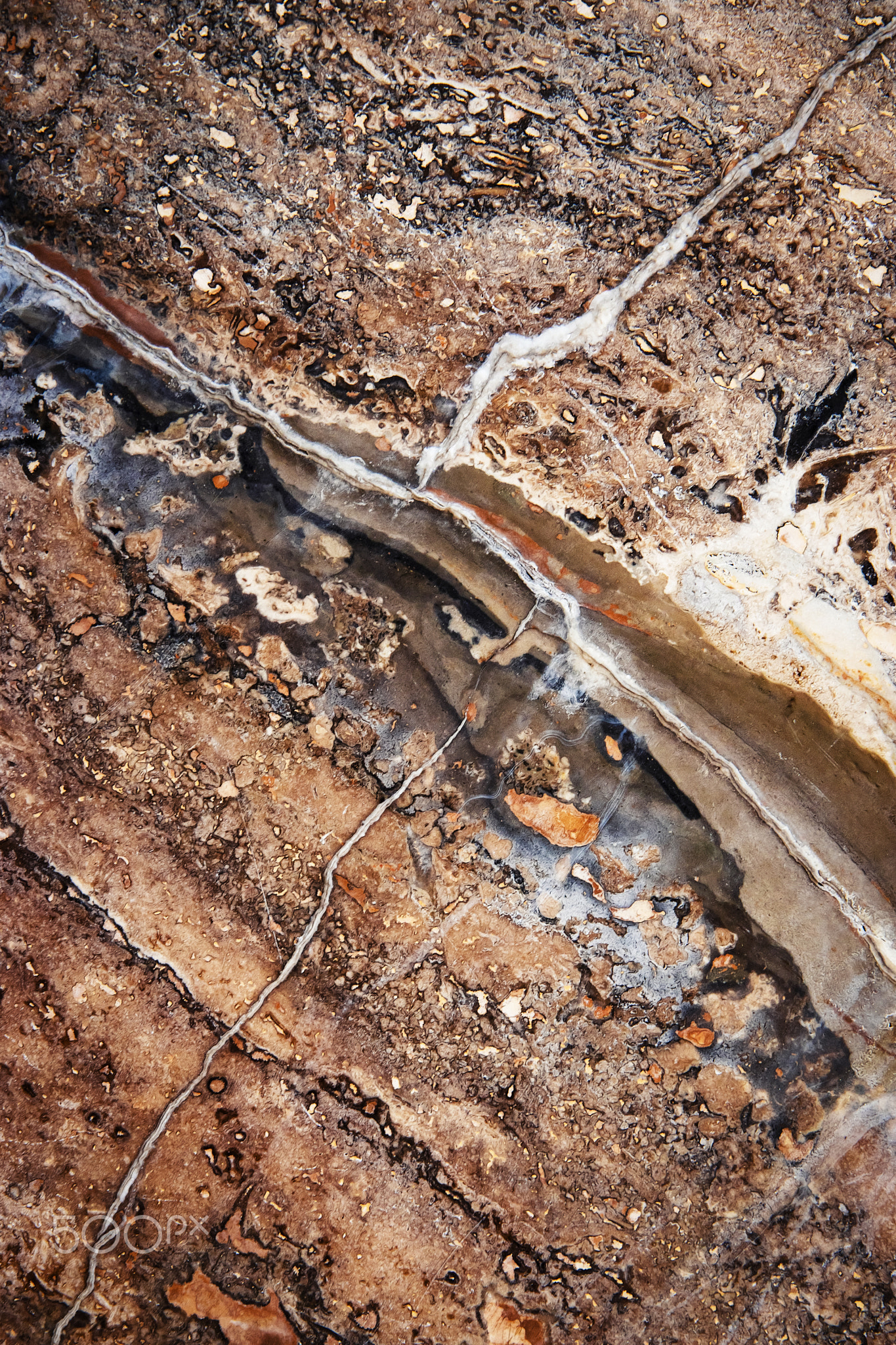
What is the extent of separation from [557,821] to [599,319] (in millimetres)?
1602

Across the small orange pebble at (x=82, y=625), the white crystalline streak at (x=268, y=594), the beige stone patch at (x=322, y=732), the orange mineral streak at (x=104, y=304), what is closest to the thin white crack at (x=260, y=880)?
the beige stone patch at (x=322, y=732)

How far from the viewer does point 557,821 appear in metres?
2.11

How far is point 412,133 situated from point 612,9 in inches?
26.4

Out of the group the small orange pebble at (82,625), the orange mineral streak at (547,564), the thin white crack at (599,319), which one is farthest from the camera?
the orange mineral streak at (547,564)

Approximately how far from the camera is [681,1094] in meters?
2.08

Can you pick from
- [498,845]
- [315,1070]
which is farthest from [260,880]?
[498,845]

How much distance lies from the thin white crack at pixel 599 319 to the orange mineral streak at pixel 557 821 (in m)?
1.12

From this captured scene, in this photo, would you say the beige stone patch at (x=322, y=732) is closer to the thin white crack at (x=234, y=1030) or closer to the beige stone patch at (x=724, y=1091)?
the thin white crack at (x=234, y=1030)

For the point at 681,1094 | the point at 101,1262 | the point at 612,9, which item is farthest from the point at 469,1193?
the point at 612,9

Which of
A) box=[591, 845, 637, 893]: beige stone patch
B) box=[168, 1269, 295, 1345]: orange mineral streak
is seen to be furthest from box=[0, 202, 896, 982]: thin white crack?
box=[168, 1269, 295, 1345]: orange mineral streak

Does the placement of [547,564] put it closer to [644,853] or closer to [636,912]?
[644,853]

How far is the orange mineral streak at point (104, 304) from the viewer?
2.10 meters

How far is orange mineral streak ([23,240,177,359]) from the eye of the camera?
82.7 inches

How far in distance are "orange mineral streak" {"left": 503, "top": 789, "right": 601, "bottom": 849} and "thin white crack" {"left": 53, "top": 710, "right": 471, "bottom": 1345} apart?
12.8 inches
